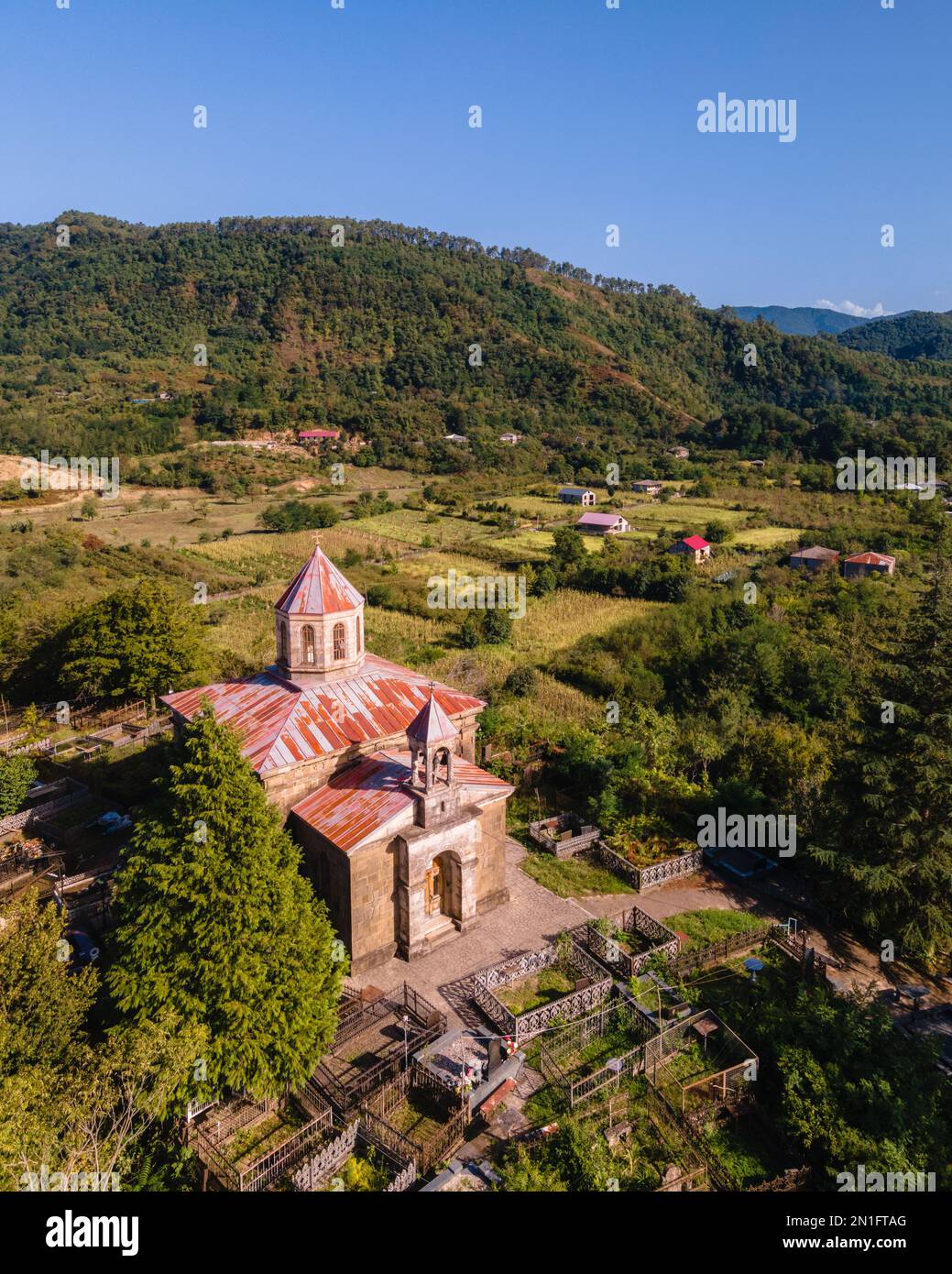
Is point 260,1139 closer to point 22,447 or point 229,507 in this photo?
point 229,507

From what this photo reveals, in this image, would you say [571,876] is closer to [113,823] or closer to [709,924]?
[709,924]

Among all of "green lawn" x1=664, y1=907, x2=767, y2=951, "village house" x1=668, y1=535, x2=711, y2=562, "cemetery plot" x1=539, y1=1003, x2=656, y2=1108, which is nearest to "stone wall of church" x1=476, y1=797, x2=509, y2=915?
"cemetery plot" x1=539, y1=1003, x2=656, y2=1108

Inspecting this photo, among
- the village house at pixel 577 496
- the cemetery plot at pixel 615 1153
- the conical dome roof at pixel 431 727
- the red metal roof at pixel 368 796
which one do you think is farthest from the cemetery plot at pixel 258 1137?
the village house at pixel 577 496

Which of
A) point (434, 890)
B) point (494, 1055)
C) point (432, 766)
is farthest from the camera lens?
point (434, 890)

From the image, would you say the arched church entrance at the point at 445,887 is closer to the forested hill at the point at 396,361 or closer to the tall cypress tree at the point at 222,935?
the tall cypress tree at the point at 222,935

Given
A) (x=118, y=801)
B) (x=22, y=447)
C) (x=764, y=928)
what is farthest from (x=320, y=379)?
(x=764, y=928)

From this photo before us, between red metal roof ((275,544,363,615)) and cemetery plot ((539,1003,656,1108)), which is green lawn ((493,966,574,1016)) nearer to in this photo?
cemetery plot ((539,1003,656,1108))

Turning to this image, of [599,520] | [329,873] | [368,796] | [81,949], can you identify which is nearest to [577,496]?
[599,520]
